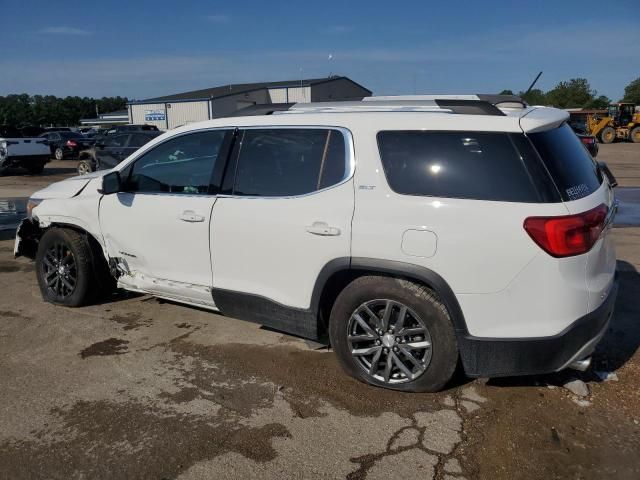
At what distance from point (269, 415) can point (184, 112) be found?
47851 millimetres

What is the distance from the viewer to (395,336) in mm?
3488

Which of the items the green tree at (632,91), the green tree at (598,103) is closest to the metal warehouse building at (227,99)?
the green tree at (598,103)

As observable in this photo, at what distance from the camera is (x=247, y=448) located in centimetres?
303

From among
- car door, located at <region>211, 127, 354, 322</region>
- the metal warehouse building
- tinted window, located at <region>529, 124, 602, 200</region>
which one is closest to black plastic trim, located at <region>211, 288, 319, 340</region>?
car door, located at <region>211, 127, 354, 322</region>

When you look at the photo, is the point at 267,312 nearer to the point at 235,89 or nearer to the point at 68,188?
the point at 68,188

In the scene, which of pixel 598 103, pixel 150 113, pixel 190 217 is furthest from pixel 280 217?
pixel 598 103

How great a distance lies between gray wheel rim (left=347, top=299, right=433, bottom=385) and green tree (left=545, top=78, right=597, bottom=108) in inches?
3019

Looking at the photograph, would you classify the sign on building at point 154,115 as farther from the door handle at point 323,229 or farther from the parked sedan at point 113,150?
the door handle at point 323,229

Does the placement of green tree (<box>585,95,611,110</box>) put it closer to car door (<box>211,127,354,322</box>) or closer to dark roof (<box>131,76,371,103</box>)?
dark roof (<box>131,76,371,103</box>)

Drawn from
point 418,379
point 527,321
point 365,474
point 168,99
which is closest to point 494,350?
point 527,321

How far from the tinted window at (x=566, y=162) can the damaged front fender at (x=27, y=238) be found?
4.71 m

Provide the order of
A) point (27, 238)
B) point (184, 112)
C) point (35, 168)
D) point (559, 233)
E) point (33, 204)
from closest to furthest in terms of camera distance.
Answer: point (559, 233) → point (33, 204) → point (27, 238) → point (35, 168) → point (184, 112)

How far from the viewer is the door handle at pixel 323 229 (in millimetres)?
3490

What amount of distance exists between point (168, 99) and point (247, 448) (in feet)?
168
